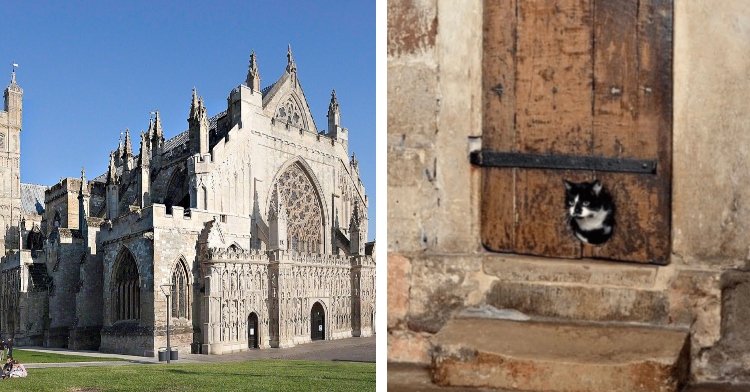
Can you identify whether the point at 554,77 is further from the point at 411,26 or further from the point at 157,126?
the point at 157,126

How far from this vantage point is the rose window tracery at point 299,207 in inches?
166

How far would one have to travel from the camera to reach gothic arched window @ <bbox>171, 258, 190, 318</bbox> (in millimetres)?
5027

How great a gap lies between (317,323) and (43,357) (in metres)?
1.89

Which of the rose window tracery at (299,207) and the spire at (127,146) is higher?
the spire at (127,146)

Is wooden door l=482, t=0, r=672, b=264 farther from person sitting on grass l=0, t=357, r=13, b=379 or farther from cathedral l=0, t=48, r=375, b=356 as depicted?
person sitting on grass l=0, t=357, r=13, b=379

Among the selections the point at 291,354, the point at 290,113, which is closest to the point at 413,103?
the point at 290,113

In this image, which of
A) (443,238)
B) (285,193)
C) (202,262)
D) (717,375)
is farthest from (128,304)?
(717,375)

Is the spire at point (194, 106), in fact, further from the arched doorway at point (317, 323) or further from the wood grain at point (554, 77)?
the wood grain at point (554, 77)

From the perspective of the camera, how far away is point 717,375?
4.92ft

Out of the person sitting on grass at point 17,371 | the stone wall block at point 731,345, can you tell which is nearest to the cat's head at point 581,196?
the stone wall block at point 731,345

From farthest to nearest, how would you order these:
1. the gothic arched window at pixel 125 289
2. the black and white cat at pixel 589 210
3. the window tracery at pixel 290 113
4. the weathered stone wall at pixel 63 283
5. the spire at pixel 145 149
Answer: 1. the gothic arched window at pixel 125 289
2. the weathered stone wall at pixel 63 283
3. the spire at pixel 145 149
4. the window tracery at pixel 290 113
5. the black and white cat at pixel 589 210

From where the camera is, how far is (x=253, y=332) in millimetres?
4188

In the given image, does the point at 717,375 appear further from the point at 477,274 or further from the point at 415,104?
the point at 415,104

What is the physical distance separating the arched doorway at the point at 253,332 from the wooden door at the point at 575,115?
263cm
